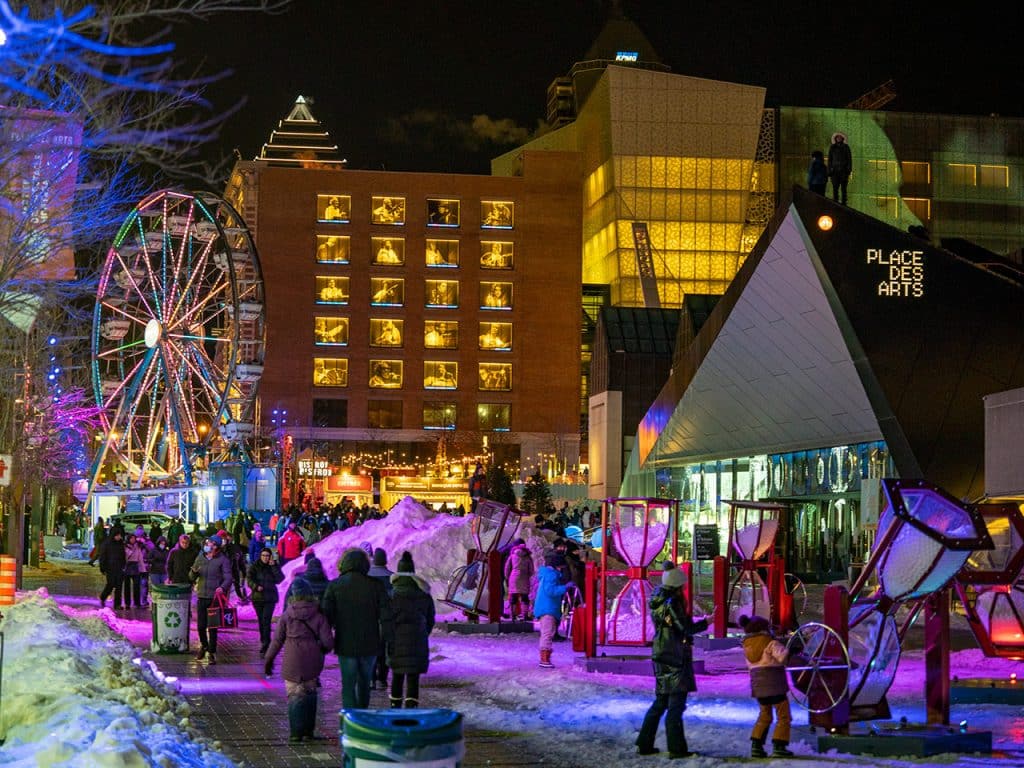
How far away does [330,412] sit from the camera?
343ft

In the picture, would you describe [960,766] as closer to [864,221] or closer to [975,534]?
[975,534]

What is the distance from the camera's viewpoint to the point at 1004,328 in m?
33.9

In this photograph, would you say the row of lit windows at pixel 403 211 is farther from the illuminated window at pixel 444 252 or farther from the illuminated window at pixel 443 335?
the illuminated window at pixel 443 335

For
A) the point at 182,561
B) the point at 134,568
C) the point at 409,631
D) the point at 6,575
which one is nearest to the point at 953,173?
the point at 134,568

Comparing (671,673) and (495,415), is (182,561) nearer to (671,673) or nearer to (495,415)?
(671,673)

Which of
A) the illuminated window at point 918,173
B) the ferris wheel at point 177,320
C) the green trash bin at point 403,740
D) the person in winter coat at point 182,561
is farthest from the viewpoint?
the illuminated window at point 918,173

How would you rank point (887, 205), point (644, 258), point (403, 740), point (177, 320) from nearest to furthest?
point (403, 740), point (177, 320), point (644, 258), point (887, 205)

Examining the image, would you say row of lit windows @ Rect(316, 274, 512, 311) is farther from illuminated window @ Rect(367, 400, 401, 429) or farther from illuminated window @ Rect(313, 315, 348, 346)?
illuminated window @ Rect(367, 400, 401, 429)

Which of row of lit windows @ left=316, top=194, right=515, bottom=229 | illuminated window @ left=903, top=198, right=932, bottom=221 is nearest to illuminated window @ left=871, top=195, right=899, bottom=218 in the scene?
illuminated window @ left=903, top=198, right=932, bottom=221

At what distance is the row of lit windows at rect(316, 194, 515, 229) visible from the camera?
10494cm

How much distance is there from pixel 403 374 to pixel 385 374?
1.32 meters

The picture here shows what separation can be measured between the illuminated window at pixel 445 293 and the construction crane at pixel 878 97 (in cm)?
3629

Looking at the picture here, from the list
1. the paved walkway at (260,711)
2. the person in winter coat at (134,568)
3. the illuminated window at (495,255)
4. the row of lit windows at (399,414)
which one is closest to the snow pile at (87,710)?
the paved walkway at (260,711)

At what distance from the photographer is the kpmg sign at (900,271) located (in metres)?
34.3
